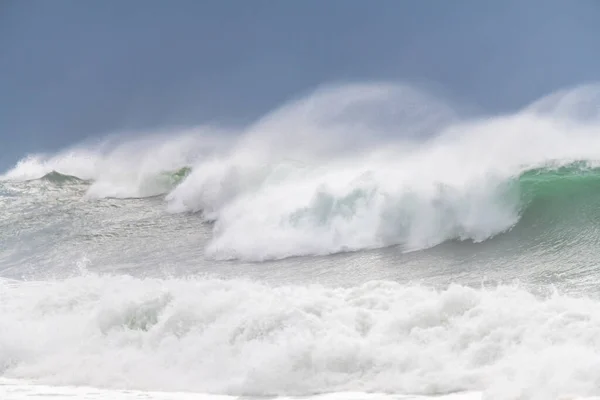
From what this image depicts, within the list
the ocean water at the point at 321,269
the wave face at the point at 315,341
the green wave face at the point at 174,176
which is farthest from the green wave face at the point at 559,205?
the green wave face at the point at 174,176

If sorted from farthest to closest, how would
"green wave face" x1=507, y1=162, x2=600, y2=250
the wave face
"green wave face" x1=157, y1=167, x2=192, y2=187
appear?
"green wave face" x1=157, y1=167, x2=192, y2=187
"green wave face" x1=507, y1=162, x2=600, y2=250
the wave face

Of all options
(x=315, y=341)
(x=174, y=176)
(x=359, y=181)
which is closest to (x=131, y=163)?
(x=174, y=176)

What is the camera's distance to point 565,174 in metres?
10.9

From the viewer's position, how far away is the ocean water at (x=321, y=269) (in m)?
5.13

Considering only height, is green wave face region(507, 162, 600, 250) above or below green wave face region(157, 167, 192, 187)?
below

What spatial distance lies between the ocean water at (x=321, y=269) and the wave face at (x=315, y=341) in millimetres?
17

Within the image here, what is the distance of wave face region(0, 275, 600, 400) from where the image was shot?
15.8 feet

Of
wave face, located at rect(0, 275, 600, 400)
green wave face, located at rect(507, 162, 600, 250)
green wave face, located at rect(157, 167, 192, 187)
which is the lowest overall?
wave face, located at rect(0, 275, 600, 400)

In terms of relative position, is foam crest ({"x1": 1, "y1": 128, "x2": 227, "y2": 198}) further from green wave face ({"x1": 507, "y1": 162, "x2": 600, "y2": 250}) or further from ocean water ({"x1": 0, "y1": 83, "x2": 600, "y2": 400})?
→ green wave face ({"x1": 507, "y1": 162, "x2": 600, "y2": 250})

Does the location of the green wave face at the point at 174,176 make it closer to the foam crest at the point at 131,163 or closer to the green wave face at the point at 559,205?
the foam crest at the point at 131,163

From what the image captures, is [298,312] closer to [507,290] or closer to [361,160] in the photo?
[507,290]

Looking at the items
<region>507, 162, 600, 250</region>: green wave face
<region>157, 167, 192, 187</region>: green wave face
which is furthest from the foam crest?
<region>507, 162, 600, 250</region>: green wave face

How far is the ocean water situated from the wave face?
0.06 feet

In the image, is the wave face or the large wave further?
the large wave
